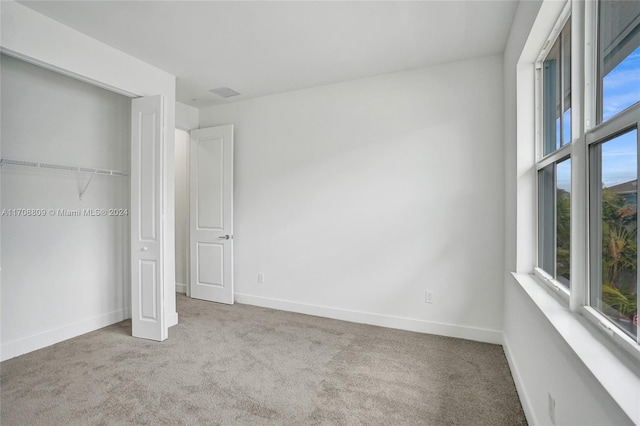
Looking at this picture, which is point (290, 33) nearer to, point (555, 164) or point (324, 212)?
point (324, 212)

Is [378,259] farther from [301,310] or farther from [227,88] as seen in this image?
[227,88]

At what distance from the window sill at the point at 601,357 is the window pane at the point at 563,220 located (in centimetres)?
24

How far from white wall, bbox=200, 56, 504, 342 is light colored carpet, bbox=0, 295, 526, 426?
0.49 meters

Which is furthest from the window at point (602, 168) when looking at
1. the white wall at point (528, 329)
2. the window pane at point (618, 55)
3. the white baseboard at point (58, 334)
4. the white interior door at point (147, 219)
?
the white baseboard at point (58, 334)

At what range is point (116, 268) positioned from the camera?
152 inches

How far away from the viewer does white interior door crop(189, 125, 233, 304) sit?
447cm

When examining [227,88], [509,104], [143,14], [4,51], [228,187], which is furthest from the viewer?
[228,187]

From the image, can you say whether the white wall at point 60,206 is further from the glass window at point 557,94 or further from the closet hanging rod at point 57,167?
the glass window at point 557,94

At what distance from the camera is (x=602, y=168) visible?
4.33 feet

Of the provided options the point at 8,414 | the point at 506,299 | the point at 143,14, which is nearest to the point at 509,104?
the point at 506,299

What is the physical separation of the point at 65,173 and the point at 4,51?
133 cm

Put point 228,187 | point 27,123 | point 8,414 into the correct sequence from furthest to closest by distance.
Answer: point 228,187 → point 27,123 → point 8,414

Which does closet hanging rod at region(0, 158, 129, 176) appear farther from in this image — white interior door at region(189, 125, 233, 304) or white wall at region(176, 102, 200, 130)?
white wall at region(176, 102, 200, 130)

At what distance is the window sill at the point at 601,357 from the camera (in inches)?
33.5
